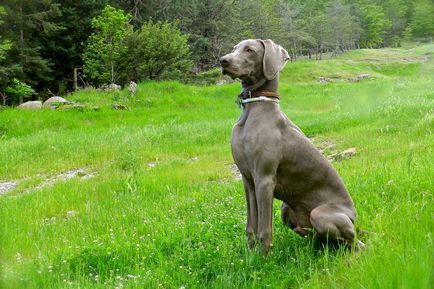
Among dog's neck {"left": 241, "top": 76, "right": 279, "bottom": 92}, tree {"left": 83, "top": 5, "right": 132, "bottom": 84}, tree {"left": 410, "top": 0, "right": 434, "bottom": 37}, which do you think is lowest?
dog's neck {"left": 241, "top": 76, "right": 279, "bottom": 92}

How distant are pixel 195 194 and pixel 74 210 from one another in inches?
69.1

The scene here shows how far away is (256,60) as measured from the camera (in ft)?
12.3

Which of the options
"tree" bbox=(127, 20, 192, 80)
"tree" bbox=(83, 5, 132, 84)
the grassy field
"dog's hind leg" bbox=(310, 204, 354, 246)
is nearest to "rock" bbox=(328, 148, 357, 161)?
the grassy field

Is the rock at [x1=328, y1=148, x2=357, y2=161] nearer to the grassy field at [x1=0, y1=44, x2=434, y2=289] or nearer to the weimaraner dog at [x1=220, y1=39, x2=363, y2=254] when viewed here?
the grassy field at [x1=0, y1=44, x2=434, y2=289]

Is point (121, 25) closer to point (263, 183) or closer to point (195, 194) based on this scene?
point (195, 194)

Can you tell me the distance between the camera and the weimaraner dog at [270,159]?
11.8 ft

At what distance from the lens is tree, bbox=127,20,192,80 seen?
25078 mm

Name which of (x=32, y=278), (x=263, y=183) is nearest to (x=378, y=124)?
(x=263, y=183)

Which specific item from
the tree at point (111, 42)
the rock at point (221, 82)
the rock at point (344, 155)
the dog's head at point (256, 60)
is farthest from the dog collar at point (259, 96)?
the rock at point (221, 82)

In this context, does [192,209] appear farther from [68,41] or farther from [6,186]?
[68,41]

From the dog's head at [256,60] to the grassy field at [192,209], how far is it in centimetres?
92

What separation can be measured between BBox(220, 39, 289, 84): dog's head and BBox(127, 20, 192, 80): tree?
21.9 meters

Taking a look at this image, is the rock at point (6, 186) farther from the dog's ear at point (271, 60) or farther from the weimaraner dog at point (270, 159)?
the dog's ear at point (271, 60)

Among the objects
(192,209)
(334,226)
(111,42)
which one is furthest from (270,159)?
(111,42)
